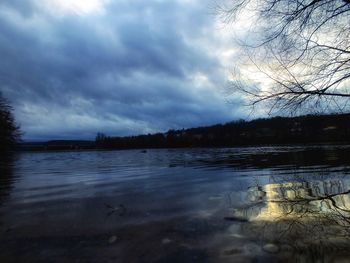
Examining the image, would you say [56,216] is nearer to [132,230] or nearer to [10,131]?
[132,230]

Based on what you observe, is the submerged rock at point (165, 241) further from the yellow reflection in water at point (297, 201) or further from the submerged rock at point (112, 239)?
the yellow reflection in water at point (297, 201)

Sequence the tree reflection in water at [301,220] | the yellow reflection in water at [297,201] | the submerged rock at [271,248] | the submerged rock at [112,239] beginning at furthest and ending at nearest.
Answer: the yellow reflection in water at [297,201], the submerged rock at [112,239], the tree reflection in water at [301,220], the submerged rock at [271,248]

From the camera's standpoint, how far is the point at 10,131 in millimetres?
52438

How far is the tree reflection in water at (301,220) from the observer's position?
5.24 metres

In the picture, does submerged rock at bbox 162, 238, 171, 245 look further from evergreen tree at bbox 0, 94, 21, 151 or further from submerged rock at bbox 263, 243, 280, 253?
evergreen tree at bbox 0, 94, 21, 151

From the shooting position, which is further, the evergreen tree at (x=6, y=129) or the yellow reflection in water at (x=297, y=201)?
the evergreen tree at (x=6, y=129)

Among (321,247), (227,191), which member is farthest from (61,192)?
(321,247)

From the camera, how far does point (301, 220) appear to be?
6.84 meters

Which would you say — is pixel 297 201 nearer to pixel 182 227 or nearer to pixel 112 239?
pixel 182 227

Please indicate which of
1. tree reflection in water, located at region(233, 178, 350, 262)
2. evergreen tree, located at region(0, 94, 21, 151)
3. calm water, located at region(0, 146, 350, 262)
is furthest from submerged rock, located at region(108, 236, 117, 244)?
evergreen tree, located at region(0, 94, 21, 151)

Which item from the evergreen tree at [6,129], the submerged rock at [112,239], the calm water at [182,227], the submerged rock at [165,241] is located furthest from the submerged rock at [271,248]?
the evergreen tree at [6,129]

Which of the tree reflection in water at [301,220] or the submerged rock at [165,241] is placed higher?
the tree reflection in water at [301,220]

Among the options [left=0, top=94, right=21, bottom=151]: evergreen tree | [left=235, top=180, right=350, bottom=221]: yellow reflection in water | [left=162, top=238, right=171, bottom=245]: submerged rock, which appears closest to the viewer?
[left=162, top=238, right=171, bottom=245]: submerged rock

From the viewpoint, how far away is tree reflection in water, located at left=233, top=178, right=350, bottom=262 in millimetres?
5238
